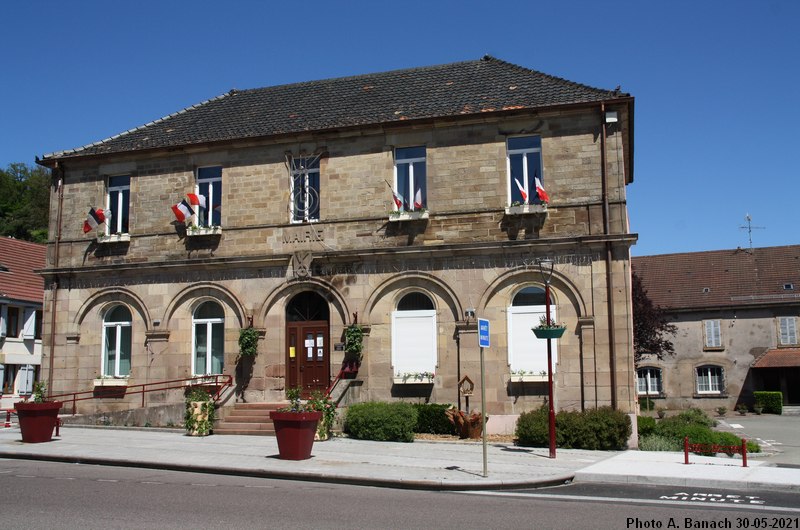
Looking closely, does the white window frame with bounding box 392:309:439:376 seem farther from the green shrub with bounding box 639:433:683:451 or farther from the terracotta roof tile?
the terracotta roof tile

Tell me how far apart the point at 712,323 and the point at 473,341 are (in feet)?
90.0

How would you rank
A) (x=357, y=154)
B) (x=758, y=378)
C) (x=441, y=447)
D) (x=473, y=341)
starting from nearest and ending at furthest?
(x=441, y=447) → (x=473, y=341) → (x=357, y=154) → (x=758, y=378)

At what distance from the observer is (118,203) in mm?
24047

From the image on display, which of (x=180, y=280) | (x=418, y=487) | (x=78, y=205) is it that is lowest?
(x=418, y=487)

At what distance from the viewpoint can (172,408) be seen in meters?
21.3

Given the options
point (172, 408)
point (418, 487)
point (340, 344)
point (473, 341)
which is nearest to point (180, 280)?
point (172, 408)

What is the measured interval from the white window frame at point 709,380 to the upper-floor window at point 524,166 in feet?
87.4

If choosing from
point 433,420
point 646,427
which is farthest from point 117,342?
point 646,427

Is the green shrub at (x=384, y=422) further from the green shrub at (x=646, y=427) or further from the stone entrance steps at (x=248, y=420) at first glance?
the green shrub at (x=646, y=427)

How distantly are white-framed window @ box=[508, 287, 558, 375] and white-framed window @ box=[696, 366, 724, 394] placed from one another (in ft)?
85.8

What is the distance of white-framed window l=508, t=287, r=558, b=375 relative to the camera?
64.5 feet

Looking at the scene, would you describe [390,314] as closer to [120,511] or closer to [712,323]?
[120,511]

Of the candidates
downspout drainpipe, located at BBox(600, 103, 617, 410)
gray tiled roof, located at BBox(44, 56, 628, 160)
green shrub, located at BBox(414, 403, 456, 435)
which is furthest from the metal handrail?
downspout drainpipe, located at BBox(600, 103, 617, 410)

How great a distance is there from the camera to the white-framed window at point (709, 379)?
138 feet
